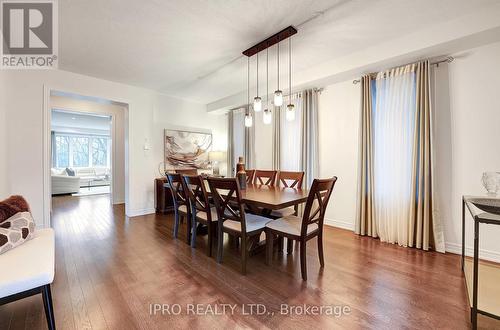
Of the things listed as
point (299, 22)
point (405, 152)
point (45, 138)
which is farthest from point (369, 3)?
point (45, 138)

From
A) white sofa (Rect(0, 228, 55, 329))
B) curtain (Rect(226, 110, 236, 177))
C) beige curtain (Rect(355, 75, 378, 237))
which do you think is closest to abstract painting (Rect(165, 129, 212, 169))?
curtain (Rect(226, 110, 236, 177))

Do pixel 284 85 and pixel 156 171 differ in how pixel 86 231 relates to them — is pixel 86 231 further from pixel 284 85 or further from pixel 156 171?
pixel 284 85

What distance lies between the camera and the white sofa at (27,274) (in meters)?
1.10

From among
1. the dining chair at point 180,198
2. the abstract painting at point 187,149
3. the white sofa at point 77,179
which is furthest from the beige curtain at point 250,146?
the white sofa at point 77,179

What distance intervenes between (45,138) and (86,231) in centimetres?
160

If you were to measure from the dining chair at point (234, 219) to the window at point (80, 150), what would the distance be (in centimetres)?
1066

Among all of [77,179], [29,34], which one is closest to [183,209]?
[29,34]

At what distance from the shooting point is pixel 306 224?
1.95 metres

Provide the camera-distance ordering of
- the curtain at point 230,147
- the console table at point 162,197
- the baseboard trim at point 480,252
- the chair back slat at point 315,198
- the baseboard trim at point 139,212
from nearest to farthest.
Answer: the chair back slat at point 315,198, the baseboard trim at point 480,252, the baseboard trim at point 139,212, the console table at point 162,197, the curtain at point 230,147

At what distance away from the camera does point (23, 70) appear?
313 centimetres

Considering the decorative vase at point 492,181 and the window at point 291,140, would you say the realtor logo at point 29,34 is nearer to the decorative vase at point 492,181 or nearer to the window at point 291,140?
the window at point 291,140

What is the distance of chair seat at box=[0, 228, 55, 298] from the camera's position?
43.3 inches

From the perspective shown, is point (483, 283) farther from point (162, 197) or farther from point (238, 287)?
point (162, 197)

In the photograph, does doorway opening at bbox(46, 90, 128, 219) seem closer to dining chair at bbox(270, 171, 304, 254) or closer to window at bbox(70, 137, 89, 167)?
window at bbox(70, 137, 89, 167)
